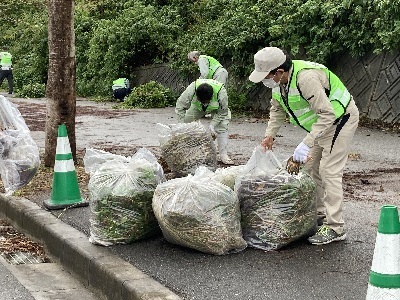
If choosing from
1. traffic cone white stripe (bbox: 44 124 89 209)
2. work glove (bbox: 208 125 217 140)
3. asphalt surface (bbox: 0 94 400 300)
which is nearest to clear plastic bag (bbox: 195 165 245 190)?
asphalt surface (bbox: 0 94 400 300)

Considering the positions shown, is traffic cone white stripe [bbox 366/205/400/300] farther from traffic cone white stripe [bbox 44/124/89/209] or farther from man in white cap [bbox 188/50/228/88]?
man in white cap [bbox 188/50/228/88]

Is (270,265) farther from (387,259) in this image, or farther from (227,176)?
(387,259)

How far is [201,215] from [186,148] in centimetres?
323

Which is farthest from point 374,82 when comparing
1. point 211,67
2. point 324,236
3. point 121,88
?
point 121,88

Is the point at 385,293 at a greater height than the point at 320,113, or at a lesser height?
lesser

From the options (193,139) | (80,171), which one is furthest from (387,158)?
(80,171)

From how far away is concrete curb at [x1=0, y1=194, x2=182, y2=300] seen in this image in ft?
13.7

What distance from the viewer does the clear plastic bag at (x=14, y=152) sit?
23.3 ft

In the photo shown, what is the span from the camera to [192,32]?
69.8 feet

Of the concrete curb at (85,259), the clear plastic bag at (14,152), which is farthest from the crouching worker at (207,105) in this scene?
the concrete curb at (85,259)

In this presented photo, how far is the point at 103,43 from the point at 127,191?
66.3 feet

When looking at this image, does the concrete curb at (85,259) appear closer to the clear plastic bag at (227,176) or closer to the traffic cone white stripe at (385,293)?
the clear plastic bag at (227,176)

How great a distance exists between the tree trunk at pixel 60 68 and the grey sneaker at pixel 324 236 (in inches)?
158

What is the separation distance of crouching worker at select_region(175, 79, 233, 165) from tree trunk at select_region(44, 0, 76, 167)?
147 cm
